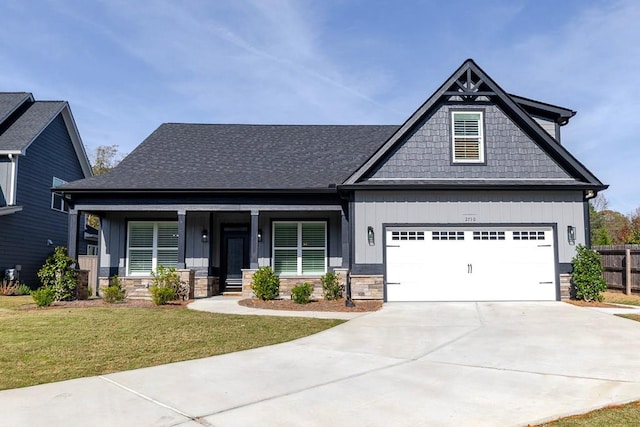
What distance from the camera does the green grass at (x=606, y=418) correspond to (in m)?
4.29

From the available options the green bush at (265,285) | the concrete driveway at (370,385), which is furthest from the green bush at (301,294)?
the concrete driveway at (370,385)

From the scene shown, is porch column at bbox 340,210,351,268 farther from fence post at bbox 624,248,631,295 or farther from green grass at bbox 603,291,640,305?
fence post at bbox 624,248,631,295

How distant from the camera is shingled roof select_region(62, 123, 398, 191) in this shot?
15.4m

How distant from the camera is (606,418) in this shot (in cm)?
445

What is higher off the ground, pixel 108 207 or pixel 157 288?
pixel 108 207

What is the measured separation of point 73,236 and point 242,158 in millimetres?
5830

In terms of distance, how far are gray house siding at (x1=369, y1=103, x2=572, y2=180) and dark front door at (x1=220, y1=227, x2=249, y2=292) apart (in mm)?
5592

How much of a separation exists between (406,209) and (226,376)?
29.1 ft

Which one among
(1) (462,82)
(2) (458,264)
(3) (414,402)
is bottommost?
(3) (414,402)

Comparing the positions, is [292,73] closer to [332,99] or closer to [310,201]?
[332,99]

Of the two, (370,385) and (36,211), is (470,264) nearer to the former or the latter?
(370,385)

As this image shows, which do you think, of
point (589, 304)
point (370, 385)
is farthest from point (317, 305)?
point (370, 385)

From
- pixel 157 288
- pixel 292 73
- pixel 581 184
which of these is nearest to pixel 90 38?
pixel 292 73

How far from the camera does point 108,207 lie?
1540cm
